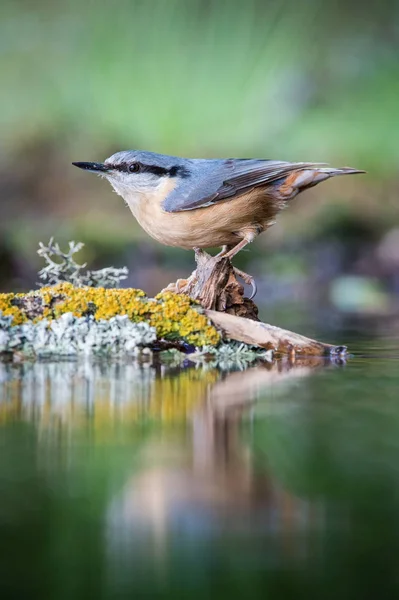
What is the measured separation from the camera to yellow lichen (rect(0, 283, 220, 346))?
13.2 ft

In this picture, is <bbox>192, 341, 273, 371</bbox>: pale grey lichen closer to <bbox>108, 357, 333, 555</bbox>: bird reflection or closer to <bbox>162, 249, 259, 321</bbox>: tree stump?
<bbox>162, 249, 259, 321</bbox>: tree stump

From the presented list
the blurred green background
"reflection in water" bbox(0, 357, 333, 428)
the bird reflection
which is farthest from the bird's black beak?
the blurred green background

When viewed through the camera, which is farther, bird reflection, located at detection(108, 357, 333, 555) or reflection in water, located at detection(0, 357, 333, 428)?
reflection in water, located at detection(0, 357, 333, 428)

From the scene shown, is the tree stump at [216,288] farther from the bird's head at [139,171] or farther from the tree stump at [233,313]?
the bird's head at [139,171]

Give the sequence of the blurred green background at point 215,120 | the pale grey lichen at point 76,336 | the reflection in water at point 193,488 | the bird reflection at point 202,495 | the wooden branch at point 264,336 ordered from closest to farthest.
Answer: the reflection in water at point 193,488, the bird reflection at point 202,495, the pale grey lichen at point 76,336, the wooden branch at point 264,336, the blurred green background at point 215,120

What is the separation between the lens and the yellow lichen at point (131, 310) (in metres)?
4.02

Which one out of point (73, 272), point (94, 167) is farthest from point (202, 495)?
point (73, 272)

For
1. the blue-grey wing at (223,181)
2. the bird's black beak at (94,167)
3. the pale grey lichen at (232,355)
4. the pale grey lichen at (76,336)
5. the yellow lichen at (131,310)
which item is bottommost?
the pale grey lichen at (232,355)

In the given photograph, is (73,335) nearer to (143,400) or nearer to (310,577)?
(143,400)

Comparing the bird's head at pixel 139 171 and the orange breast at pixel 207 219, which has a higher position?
the bird's head at pixel 139 171

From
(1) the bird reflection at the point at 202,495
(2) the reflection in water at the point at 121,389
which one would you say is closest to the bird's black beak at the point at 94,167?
(2) the reflection in water at the point at 121,389

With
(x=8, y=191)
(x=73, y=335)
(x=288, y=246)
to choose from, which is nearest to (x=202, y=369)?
(x=73, y=335)

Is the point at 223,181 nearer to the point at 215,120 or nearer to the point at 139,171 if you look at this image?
the point at 139,171

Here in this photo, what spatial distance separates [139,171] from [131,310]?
0.82 meters
